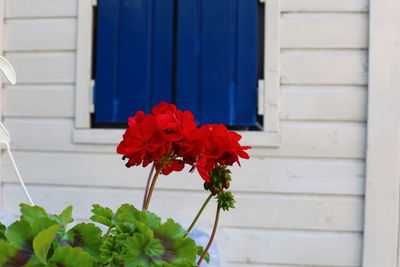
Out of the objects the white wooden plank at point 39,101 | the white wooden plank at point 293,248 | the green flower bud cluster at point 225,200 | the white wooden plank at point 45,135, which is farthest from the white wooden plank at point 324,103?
the green flower bud cluster at point 225,200

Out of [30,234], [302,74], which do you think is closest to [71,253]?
[30,234]

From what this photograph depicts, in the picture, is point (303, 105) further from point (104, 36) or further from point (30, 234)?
point (30, 234)

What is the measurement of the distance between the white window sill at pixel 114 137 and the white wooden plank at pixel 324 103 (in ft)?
0.36

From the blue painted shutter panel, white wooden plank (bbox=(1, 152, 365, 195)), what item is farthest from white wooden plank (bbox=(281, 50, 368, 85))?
white wooden plank (bbox=(1, 152, 365, 195))

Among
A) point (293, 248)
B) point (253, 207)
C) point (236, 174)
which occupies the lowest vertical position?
point (293, 248)

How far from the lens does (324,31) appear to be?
1819 millimetres

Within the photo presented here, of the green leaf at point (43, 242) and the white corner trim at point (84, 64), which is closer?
the green leaf at point (43, 242)

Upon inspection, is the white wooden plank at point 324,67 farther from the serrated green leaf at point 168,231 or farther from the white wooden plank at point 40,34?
the serrated green leaf at point 168,231

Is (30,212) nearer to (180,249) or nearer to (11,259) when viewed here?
(11,259)

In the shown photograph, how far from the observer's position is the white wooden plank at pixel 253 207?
180 centimetres

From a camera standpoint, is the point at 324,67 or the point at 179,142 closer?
the point at 179,142

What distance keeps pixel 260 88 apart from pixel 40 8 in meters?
1.02

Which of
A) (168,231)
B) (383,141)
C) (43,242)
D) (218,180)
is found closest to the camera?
(43,242)

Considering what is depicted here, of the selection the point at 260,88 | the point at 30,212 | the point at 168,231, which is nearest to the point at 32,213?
the point at 30,212
